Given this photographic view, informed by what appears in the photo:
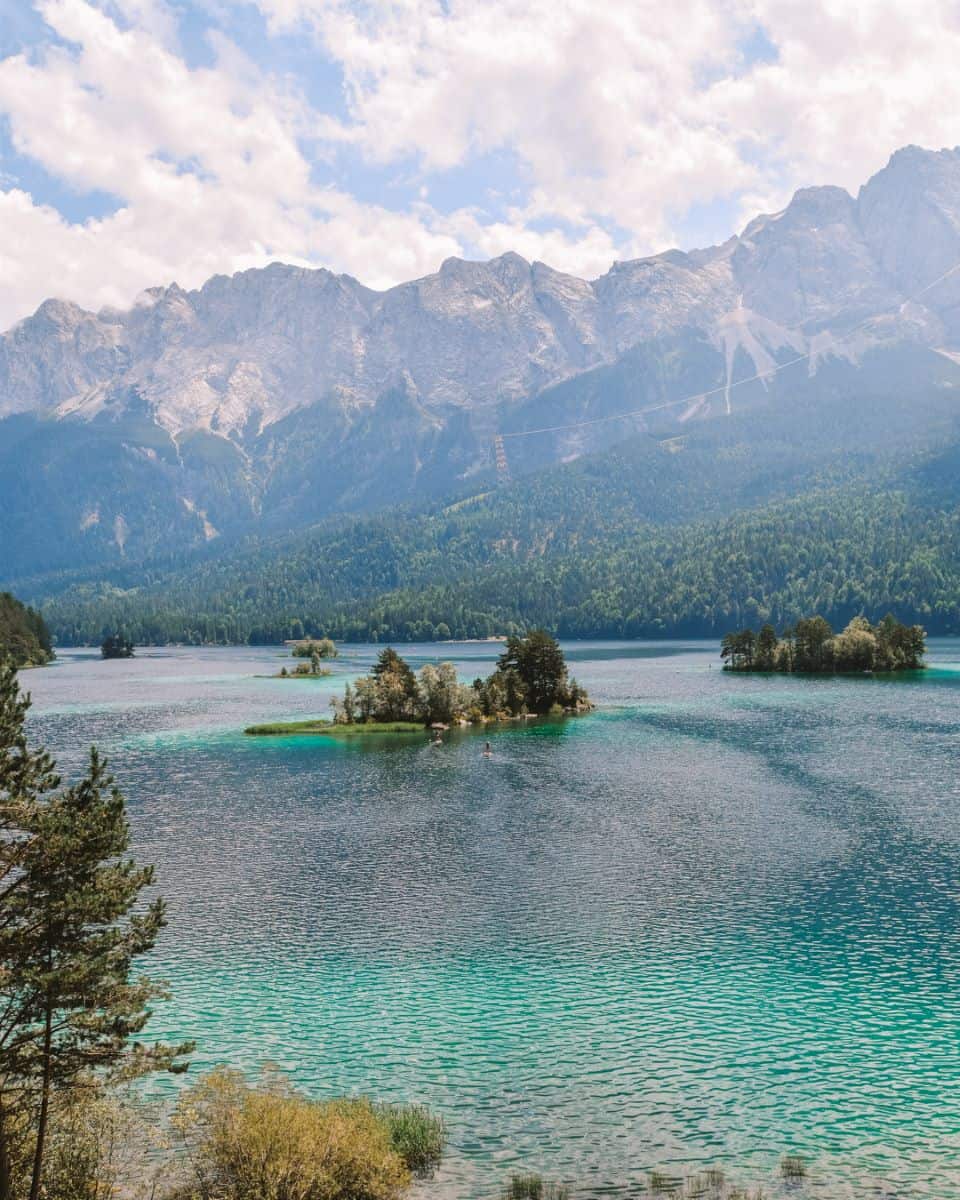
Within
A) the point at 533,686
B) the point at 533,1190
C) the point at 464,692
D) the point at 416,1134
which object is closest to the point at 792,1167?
the point at 533,1190

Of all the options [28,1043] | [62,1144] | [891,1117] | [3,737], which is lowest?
[891,1117]

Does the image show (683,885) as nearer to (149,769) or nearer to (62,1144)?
(62,1144)

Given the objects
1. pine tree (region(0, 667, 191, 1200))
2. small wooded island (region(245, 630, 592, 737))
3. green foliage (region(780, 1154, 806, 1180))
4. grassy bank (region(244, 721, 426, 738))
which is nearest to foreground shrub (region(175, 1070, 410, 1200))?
pine tree (region(0, 667, 191, 1200))

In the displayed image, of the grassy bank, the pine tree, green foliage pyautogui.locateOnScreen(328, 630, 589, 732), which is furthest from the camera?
green foliage pyautogui.locateOnScreen(328, 630, 589, 732)

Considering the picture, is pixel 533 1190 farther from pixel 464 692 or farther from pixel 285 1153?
pixel 464 692

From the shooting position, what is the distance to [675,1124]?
34.2 metres

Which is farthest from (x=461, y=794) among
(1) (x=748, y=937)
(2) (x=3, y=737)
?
(2) (x=3, y=737)

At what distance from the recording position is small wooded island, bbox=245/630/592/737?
5605 inches

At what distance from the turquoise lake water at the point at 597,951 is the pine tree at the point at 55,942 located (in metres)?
11.5

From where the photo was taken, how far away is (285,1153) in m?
28.7

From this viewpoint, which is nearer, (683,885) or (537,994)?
(537,994)

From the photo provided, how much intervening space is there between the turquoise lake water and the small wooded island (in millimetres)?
31746

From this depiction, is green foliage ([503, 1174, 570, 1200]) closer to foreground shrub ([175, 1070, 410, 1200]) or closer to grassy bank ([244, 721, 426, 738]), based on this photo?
foreground shrub ([175, 1070, 410, 1200])

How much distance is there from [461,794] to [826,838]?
111 ft
